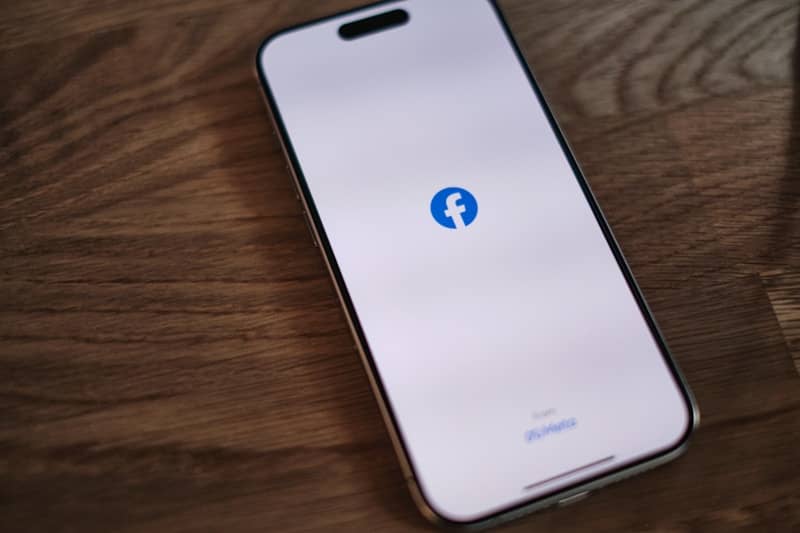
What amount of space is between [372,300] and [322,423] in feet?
0.24

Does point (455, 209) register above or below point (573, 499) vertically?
above

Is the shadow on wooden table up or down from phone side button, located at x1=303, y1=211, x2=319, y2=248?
down

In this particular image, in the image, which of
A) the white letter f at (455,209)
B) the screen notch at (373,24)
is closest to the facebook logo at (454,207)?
the white letter f at (455,209)

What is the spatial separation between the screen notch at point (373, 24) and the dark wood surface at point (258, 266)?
0.12 ft

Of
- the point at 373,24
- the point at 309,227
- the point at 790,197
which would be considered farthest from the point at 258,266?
the point at 790,197

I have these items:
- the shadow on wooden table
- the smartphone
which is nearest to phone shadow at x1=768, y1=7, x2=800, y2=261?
the shadow on wooden table

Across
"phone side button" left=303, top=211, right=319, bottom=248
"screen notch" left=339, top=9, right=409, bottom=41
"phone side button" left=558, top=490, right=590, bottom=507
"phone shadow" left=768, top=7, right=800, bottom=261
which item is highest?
"screen notch" left=339, top=9, right=409, bottom=41

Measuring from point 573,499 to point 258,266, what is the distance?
0.71 ft

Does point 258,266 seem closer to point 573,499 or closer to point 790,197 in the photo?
point 573,499

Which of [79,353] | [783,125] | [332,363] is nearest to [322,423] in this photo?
[332,363]

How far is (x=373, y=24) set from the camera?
19.8 inches

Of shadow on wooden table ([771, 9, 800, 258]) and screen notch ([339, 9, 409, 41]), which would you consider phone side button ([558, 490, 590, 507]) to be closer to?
shadow on wooden table ([771, 9, 800, 258])

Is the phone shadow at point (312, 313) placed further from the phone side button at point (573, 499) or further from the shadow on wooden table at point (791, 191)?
the shadow on wooden table at point (791, 191)

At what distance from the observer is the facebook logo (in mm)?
462
